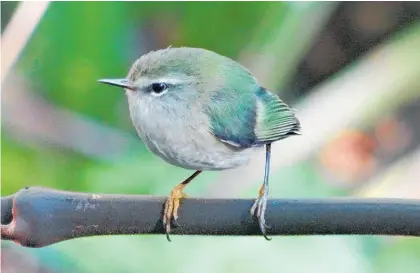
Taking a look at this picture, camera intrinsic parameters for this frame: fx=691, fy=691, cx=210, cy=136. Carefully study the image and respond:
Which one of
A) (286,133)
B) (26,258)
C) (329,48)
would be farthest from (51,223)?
(329,48)

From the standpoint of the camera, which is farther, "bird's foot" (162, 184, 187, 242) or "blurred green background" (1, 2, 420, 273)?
"blurred green background" (1, 2, 420, 273)

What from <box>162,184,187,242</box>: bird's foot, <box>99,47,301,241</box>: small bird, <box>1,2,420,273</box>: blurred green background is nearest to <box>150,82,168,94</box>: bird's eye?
<box>99,47,301,241</box>: small bird

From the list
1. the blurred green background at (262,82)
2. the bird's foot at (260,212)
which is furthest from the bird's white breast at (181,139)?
the blurred green background at (262,82)

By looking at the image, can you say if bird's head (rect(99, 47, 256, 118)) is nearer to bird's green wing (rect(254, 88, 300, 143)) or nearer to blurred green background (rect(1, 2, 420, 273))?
bird's green wing (rect(254, 88, 300, 143))

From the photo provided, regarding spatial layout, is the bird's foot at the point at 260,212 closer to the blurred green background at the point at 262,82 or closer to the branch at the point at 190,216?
the branch at the point at 190,216

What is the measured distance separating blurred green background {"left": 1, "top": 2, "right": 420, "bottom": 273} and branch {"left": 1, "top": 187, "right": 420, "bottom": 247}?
1.73 ft

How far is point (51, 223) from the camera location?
0.63 metres

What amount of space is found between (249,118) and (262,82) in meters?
0.45

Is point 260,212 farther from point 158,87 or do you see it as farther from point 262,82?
point 262,82

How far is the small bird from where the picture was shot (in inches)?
27.2

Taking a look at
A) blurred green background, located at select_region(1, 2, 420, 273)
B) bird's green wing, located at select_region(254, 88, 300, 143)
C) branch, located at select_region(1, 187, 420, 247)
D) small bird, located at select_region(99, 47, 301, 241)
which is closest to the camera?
branch, located at select_region(1, 187, 420, 247)

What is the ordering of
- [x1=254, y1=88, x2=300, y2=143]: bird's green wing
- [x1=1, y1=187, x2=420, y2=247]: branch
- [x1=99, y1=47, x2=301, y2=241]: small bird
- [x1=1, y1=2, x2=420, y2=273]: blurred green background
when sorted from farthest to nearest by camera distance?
[x1=1, y1=2, x2=420, y2=273]: blurred green background, [x1=254, y1=88, x2=300, y2=143]: bird's green wing, [x1=99, y1=47, x2=301, y2=241]: small bird, [x1=1, y1=187, x2=420, y2=247]: branch

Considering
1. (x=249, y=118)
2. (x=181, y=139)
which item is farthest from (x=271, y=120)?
(x=181, y=139)

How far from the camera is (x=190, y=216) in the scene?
2.14ft
